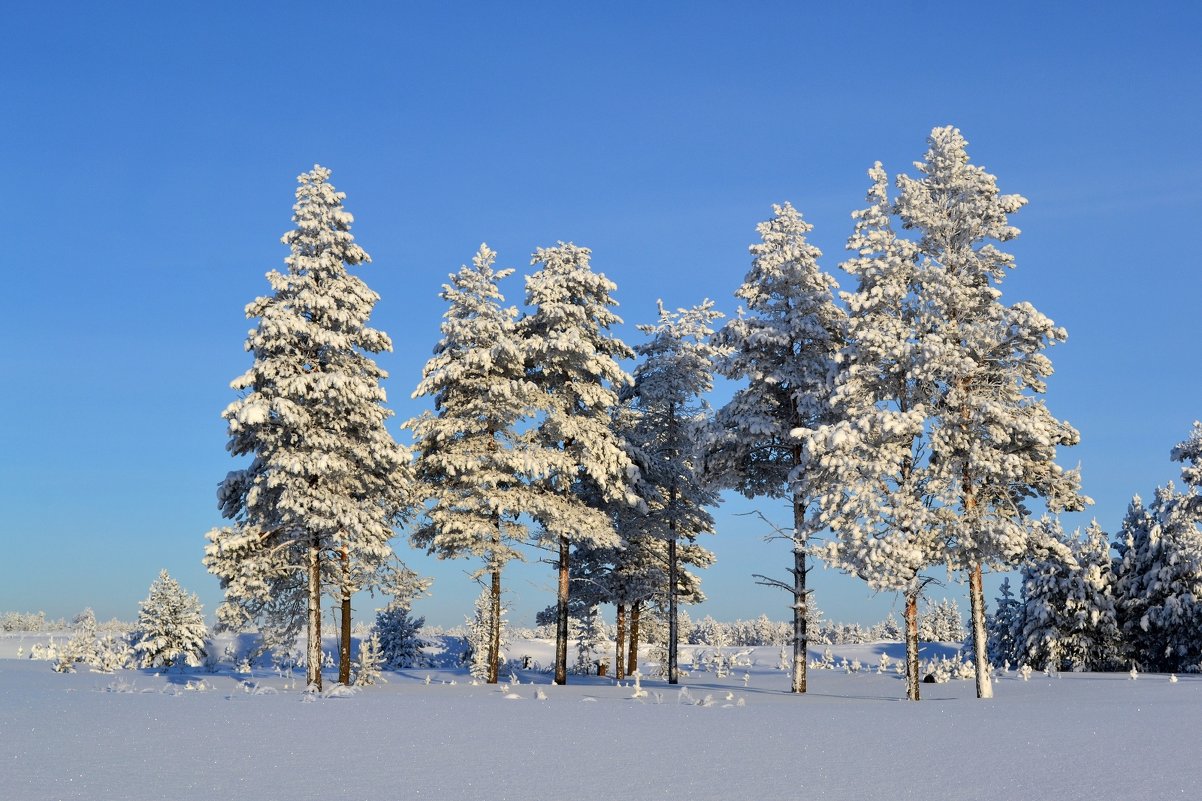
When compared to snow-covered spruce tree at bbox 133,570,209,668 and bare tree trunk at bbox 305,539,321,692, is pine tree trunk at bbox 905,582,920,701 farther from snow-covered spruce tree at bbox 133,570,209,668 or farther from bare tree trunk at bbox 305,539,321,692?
snow-covered spruce tree at bbox 133,570,209,668

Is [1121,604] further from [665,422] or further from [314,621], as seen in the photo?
[314,621]

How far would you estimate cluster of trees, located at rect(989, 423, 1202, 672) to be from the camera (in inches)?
1575

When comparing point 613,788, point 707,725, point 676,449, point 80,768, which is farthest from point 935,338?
point 80,768

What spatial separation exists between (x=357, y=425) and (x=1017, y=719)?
1802 cm

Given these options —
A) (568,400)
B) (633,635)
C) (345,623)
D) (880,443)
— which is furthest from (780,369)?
(633,635)

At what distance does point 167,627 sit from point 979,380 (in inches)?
1549

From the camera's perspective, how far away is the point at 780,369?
26.0 metres

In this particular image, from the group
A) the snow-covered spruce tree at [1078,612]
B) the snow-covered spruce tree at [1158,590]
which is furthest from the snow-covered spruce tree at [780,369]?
the snow-covered spruce tree at [1078,612]

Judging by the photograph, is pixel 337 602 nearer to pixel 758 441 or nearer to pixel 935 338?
pixel 758 441

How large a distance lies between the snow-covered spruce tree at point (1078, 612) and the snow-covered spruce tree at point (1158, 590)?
735 mm

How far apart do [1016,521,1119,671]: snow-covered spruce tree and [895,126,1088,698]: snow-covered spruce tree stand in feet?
70.0

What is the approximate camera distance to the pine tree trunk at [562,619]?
29.8 m

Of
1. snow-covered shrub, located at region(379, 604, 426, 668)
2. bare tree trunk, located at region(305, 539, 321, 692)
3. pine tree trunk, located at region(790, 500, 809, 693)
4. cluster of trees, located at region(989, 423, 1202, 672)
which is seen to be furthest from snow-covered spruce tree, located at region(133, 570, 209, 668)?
cluster of trees, located at region(989, 423, 1202, 672)

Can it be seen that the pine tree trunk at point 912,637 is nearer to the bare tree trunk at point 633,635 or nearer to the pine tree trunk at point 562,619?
the pine tree trunk at point 562,619
